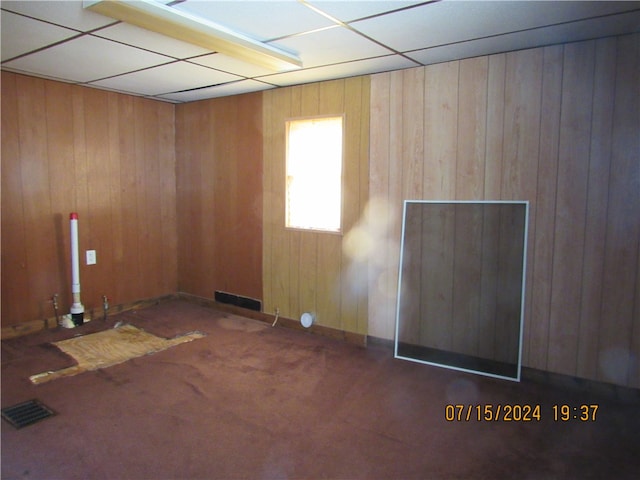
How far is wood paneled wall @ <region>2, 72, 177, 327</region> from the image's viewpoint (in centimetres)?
393

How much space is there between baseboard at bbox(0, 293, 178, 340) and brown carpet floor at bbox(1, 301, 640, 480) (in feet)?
1.08

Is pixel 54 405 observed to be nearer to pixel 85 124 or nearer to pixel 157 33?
pixel 157 33

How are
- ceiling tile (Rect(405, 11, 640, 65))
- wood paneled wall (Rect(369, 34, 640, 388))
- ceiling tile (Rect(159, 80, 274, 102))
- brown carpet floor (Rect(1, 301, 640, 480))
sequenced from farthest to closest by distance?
ceiling tile (Rect(159, 80, 274, 102)) → wood paneled wall (Rect(369, 34, 640, 388)) → ceiling tile (Rect(405, 11, 640, 65)) → brown carpet floor (Rect(1, 301, 640, 480))

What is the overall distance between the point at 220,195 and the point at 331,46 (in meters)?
2.39

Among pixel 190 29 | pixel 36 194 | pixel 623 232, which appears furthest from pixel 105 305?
pixel 623 232

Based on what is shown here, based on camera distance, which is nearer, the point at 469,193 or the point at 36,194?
the point at 469,193

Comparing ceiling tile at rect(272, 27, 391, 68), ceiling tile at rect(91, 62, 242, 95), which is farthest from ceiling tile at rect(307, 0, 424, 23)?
ceiling tile at rect(91, 62, 242, 95)

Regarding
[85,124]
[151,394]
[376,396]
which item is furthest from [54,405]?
[85,124]

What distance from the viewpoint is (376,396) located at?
2971 millimetres

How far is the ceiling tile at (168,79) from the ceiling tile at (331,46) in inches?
35.5

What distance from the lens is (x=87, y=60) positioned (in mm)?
3367

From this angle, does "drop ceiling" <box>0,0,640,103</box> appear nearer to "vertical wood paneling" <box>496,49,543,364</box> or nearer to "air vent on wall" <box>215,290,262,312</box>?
"vertical wood paneling" <box>496,49,543,364</box>

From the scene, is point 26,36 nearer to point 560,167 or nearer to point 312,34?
point 312,34

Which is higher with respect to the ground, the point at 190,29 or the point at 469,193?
the point at 190,29
